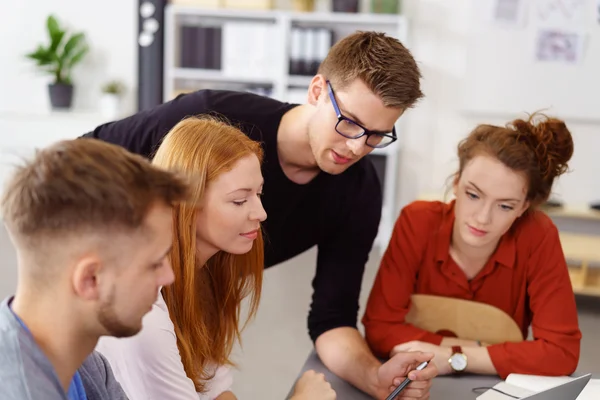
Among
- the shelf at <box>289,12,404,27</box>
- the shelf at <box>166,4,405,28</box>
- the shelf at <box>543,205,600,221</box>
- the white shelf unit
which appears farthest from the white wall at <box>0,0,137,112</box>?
the shelf at <box>543,205,600,221</box>

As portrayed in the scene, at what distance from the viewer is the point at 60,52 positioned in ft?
16.0

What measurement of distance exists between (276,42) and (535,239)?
3155mm

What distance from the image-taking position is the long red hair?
1.25m

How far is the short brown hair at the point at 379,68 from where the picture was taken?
145cm

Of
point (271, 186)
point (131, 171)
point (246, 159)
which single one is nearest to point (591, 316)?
point (271, 186)

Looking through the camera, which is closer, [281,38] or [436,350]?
[436,350]

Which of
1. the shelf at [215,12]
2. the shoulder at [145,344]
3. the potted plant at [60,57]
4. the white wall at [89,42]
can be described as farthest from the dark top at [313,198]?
the white wall at [89,42]

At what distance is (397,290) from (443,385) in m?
0.29

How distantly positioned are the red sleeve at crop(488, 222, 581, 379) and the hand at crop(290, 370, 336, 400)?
41 centimetres

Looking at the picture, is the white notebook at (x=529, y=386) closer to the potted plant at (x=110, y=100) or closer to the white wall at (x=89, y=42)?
the potted plant at (x=110, y=100)

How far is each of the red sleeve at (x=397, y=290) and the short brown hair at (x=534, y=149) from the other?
242mm

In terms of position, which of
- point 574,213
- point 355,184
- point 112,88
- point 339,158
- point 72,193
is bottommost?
point 574,213

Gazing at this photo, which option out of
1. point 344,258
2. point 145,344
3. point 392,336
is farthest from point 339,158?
point 145,344

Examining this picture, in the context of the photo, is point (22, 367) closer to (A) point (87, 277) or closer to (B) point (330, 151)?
(A) point (87, 277)
